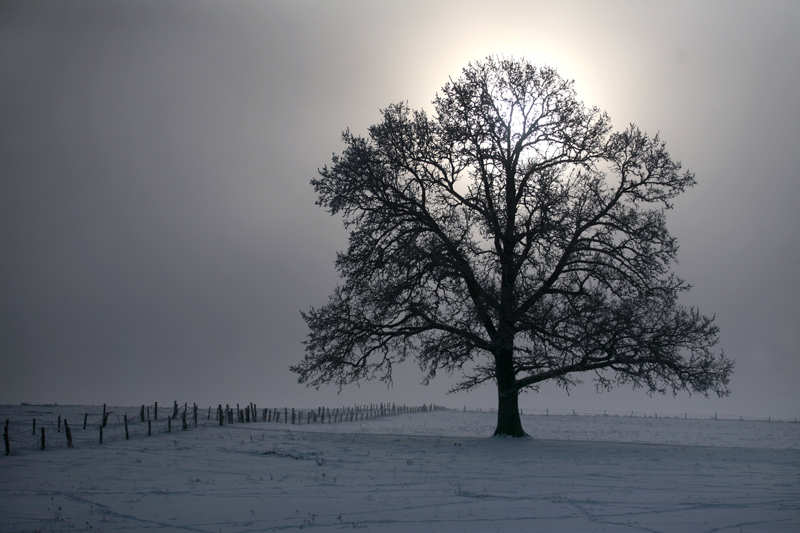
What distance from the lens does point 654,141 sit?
76.8 feet

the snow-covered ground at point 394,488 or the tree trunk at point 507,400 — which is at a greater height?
the tree trunk at point 507,400

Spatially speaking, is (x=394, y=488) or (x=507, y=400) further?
(x=507, y=400)

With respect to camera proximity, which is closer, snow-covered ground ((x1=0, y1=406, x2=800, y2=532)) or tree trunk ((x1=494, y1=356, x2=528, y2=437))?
snow-covered ground ((x1=0, y1=406, x2=800, y2=532))

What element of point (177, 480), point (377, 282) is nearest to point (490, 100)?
point (377, 282)

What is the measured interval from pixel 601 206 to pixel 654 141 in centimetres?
318

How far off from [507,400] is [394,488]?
12.4 metres

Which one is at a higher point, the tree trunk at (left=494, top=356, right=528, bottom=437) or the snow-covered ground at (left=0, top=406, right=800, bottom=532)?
the tree trunk at (left=494, top=356, right=528, bottom=437)

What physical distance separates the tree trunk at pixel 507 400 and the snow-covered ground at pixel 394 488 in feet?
8.69

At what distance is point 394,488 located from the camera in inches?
496

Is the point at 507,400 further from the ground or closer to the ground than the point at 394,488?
further from the ground

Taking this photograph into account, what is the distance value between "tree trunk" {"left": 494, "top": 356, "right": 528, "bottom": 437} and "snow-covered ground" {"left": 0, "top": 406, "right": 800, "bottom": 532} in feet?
8.69

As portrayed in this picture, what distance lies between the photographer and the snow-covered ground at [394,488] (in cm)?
959

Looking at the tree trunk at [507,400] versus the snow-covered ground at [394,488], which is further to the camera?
the tree trunk at [507,400]

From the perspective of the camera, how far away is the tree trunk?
23.7 meters
